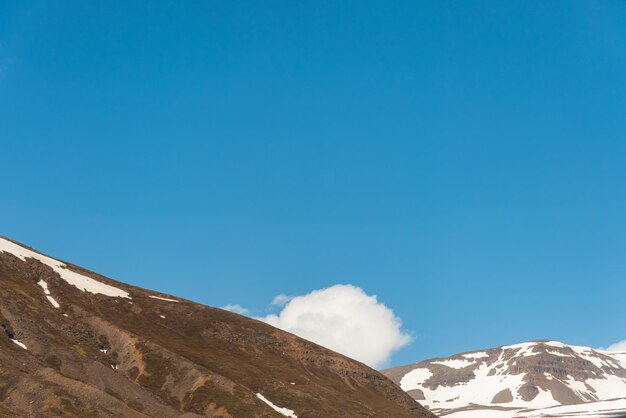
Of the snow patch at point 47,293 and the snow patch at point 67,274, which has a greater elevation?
the snow patch at point 67,274

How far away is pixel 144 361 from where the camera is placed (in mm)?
134125

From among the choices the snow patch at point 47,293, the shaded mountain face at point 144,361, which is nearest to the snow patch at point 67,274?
the shaded mountain face at point 144,361

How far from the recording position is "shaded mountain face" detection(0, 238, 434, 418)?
9931cm

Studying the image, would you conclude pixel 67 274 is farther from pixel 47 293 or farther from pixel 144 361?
pixel 144 361

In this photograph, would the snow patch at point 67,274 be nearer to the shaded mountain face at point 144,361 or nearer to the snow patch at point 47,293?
the shaded mountain face at point 144,361

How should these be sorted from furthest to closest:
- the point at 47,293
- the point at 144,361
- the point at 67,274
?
1. the point at 67,274
2. the point at 47,293
3. the point at 144,361

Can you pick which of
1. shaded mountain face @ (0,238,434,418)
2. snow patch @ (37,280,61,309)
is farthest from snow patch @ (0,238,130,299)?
snow patch @ (37,280,61,309)

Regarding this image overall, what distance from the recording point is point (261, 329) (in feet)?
640

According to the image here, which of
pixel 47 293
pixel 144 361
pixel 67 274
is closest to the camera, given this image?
pixel 144 361

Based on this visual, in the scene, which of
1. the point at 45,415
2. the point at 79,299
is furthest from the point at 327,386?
the point at 45,415

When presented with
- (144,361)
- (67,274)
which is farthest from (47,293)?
(144,361)

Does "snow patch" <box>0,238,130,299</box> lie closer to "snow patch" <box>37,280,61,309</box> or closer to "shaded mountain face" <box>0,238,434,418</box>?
"shaded mountain face" <box>0,238,434,418</box>

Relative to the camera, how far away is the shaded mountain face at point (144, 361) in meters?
99.3

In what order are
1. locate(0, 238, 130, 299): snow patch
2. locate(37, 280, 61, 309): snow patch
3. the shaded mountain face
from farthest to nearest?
1. locate(0, 238, 130, 299): snow patch
2. locate(37, 280, 61, 309): snow patch
3. the shaded mountain face
